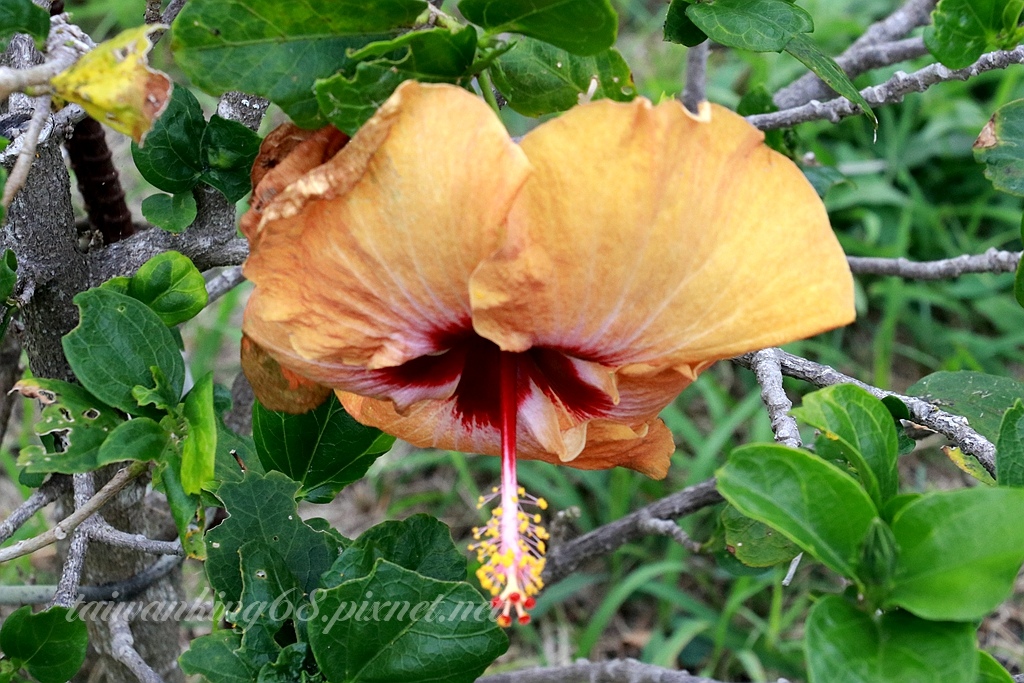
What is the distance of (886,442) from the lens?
89 centimetres

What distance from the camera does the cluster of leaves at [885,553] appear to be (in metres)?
0.77

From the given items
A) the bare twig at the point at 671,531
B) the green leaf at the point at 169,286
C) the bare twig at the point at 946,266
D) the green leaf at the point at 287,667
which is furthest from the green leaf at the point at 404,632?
the bare twig at the point at 946,266

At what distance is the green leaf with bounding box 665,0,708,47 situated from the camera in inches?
41.3

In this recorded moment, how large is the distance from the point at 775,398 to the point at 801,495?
329 mm

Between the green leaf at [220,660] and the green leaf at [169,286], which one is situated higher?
the green leaf at [169,286]

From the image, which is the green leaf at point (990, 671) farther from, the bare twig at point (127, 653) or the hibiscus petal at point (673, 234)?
the bare twig at point (127, 653)

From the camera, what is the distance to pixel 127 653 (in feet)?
4.22

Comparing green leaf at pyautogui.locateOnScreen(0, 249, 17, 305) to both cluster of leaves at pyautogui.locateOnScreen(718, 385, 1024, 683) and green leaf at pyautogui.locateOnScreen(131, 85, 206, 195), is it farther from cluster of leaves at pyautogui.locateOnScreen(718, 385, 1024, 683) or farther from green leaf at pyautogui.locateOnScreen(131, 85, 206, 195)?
cluster of leaves at pyautogui.locateOnScreen(718, 385, 1024, 683)

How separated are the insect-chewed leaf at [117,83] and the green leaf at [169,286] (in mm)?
298

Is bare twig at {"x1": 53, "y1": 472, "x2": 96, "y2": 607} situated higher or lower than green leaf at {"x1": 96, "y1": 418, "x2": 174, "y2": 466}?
lower

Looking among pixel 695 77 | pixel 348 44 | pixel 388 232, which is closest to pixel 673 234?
pixel 388 232

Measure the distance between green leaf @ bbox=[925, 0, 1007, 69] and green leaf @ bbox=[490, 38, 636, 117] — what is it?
1.32ft

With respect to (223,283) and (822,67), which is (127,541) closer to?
(223,283)

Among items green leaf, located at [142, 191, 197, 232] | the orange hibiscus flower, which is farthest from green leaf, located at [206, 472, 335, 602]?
green leaf, located at [142, 191, 197, 232]
